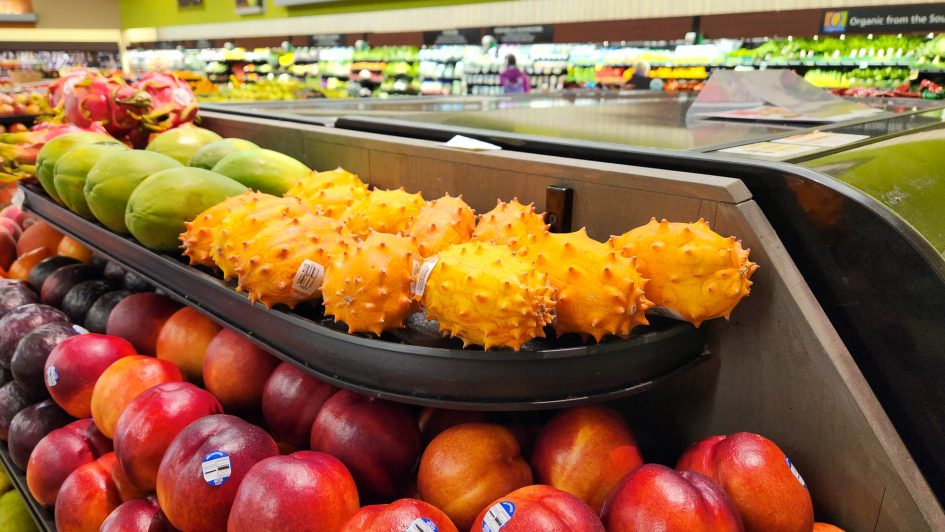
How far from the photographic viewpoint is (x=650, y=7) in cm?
789

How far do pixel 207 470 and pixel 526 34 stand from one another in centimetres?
869

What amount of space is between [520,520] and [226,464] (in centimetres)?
56

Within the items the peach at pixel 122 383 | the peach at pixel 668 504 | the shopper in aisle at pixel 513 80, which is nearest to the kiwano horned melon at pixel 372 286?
the peach at pixel 668 504

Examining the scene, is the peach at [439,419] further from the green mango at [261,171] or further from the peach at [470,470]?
the green mango at [261,171]

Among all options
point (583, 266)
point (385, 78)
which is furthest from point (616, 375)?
point (385, 78)

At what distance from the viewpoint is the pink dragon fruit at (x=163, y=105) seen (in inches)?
98.6

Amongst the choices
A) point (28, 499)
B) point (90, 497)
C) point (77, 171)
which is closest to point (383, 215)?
point (90, 497)

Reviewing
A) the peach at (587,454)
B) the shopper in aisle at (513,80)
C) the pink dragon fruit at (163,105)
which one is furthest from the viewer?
the shopper in aisle at (513,80)

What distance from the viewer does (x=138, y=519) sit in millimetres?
1271

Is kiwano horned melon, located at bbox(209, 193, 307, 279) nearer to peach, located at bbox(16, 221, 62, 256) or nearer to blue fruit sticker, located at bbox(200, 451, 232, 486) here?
blue fruit sticker, located at bbox(200, 451, 232, 486)

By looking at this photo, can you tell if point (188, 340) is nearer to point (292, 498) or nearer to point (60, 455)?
point (60, 455)

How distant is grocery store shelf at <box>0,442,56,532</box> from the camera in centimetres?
159

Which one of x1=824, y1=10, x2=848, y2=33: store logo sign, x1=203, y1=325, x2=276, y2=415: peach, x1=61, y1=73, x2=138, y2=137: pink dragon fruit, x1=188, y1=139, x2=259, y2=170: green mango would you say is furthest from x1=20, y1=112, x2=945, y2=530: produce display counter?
x1=824, y1=10, x2=848, y2=33: store logo sign

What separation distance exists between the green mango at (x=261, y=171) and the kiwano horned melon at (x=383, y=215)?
0.39 metres
